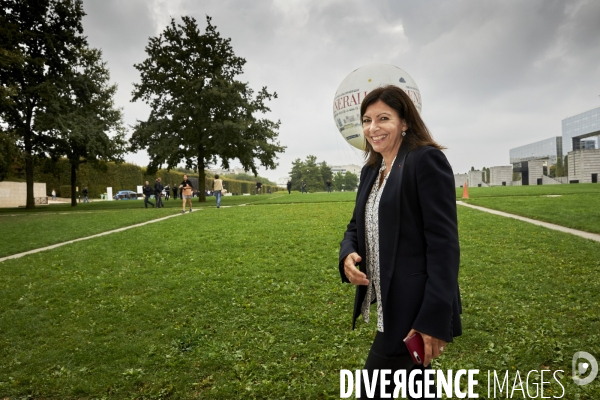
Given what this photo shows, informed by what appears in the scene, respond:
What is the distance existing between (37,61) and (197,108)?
11.4 meters

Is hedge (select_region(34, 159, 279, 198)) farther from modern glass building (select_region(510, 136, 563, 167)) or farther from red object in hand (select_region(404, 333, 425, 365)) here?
modern glass building (select_region(510, 136, 563, 167))

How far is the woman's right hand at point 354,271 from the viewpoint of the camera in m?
2.09

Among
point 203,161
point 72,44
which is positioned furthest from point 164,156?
point 72,44

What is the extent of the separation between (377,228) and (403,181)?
0.33m

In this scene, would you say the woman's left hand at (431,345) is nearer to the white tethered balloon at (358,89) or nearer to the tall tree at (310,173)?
the white tethered balloon at (358,89)

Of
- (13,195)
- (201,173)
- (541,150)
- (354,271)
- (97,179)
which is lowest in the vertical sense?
(354,271)

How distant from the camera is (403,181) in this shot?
6.07 ft

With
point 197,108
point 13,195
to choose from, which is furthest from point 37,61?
point 13,195

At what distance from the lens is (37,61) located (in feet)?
85.8

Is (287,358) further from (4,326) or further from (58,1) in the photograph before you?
(58,1)

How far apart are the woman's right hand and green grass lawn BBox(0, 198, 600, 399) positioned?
1689 mm

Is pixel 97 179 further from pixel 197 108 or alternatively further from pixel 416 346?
pixel 416 346

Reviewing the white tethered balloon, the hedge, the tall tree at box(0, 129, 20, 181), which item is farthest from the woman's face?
the hedge

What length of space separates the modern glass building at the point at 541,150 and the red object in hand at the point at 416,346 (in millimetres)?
127431
